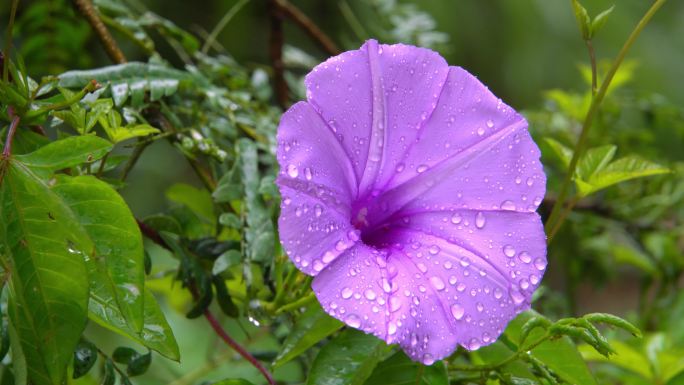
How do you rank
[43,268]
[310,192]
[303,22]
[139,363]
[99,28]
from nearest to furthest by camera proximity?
[43,268] < [310,192] < [139,363] < [99,28] < [303,22]

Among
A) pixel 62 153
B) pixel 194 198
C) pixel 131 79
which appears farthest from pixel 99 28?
pixel 62 153

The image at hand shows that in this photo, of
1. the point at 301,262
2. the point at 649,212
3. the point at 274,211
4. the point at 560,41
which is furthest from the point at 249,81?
the point at 560,41

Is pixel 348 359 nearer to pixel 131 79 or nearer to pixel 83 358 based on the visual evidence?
pixel 83 358

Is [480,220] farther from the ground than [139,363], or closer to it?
farther from the ground

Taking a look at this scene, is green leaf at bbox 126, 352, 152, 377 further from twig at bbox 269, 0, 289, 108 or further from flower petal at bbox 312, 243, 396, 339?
twig at bbox 269, 0, 289, 108

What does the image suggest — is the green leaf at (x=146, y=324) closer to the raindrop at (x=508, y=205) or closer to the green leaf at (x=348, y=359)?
the green leaf at (x=348, y=359)

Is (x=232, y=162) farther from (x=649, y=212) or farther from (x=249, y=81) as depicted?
(x=649, y=212)

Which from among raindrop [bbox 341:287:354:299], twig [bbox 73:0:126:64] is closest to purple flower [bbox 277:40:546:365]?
raindrop [bbox 341:287:354:299]
